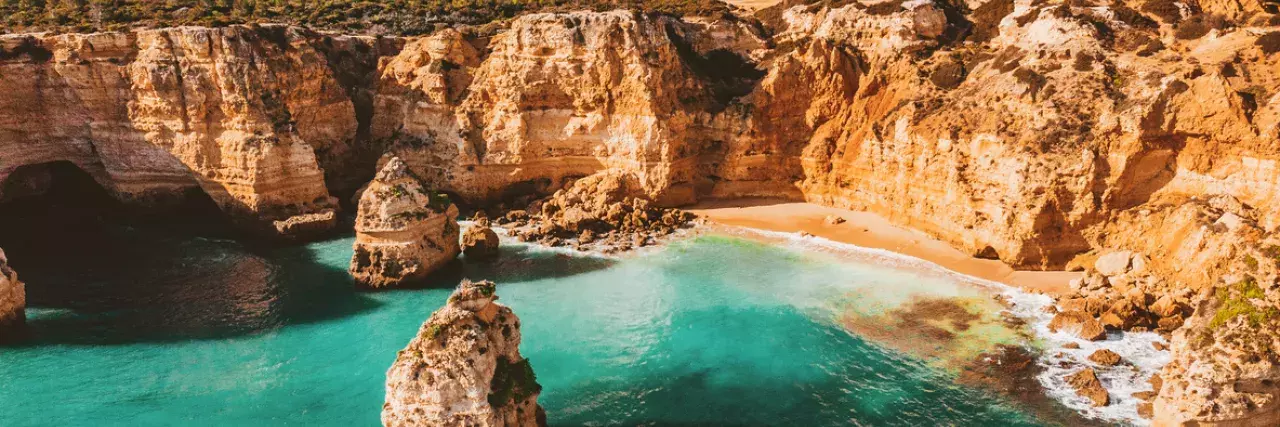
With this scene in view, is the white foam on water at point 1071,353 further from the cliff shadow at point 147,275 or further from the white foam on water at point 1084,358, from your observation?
the cliff shadow at point 147,275

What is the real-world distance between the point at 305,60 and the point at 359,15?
15.9 meters

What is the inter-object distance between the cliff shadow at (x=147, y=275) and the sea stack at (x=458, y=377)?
44.7 feet

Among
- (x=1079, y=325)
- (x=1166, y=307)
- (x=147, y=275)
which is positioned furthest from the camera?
(x=147, y=275)

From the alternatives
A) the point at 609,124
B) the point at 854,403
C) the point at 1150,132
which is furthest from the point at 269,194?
the point at 1150,132

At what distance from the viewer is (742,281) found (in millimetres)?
31078

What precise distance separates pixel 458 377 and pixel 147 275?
24326mm

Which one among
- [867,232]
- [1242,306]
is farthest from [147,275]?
[1242,306]

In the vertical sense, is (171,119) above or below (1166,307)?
above

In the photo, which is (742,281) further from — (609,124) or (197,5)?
(197,5)

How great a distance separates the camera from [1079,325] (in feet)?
81.3

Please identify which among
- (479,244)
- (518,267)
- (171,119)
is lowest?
(518,267)

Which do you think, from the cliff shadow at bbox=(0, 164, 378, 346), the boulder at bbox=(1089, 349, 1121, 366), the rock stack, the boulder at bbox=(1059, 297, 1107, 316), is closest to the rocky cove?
the boulder at bbox=(1059, 297, 1107, 316)

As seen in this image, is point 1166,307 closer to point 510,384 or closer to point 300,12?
point 510,384

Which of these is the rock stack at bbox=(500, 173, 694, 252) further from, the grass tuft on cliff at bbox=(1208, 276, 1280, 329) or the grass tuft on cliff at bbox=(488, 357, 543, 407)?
the grass tuft on cliff at bbox=(1208, 276, 1280, 329)
